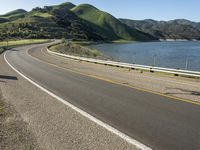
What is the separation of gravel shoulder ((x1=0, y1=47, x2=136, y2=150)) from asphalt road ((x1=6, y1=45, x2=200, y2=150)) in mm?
527

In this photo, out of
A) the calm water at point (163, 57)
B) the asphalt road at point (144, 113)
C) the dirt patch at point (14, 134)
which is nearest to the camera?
the dirt patch at point (14, 134)

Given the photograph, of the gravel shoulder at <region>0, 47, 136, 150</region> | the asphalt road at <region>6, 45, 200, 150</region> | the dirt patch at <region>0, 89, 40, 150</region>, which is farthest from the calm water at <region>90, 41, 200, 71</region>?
the dirt patch at <region>0, 89, 40, 150</region>

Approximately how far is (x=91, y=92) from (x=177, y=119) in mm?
5196

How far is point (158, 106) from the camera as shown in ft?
31.7

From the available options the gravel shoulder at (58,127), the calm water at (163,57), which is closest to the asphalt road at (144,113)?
the gravel shoulder at (58,127)

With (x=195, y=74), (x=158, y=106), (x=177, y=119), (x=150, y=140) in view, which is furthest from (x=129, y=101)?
→ (x=195, y=74)

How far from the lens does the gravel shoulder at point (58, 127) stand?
20.4 ft

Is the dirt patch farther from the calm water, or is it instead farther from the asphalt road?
the calm water

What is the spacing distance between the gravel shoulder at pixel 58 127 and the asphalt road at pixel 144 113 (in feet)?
1.73

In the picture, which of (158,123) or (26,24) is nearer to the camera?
(158,123)

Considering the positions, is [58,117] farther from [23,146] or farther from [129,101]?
[129,101]

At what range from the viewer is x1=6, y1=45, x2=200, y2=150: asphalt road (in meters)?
6.51

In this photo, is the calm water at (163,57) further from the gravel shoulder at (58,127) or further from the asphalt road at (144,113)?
the gravel shoulder at (58,127)

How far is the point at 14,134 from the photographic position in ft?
22.8
